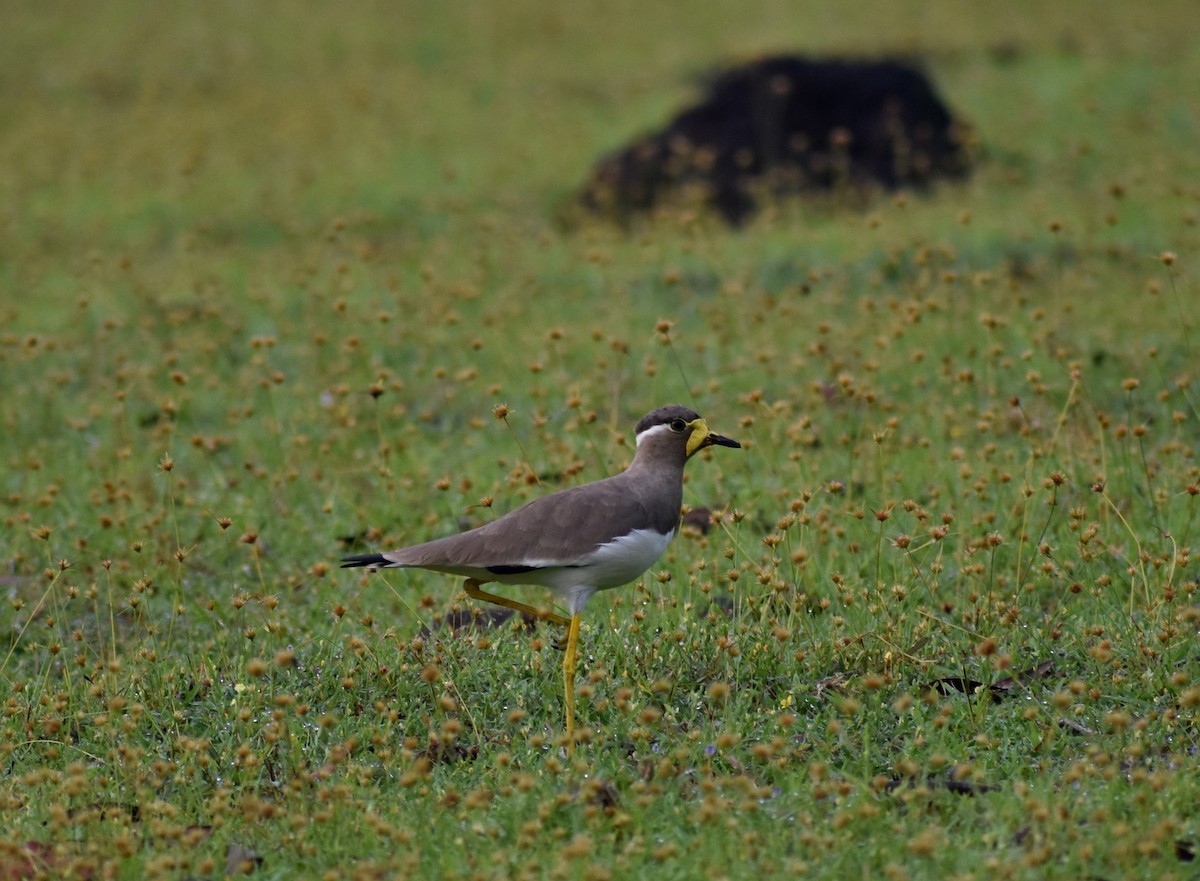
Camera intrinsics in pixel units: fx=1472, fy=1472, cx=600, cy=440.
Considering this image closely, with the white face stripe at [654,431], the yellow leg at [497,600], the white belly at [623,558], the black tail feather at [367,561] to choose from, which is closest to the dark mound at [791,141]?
the white face stripe at [654,431]

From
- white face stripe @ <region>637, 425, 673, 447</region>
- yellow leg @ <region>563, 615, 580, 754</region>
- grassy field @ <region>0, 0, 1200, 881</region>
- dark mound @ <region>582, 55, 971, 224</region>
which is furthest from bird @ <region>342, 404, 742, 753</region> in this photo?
dark mound @ <region>582, 55, 971, 224</region>

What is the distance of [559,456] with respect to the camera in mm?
7699

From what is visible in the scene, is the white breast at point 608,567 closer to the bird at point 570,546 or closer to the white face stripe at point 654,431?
the bird at point 570,546

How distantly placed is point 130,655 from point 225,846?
1.67 m

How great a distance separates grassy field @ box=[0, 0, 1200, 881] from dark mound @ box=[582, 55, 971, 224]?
63 cm

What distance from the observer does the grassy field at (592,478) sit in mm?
4484

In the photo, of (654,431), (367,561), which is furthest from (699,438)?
(367,561)

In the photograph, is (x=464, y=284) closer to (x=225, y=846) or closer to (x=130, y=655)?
(x=130, y=655)

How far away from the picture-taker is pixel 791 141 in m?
13.9

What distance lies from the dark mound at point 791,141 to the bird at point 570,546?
27.7 feet

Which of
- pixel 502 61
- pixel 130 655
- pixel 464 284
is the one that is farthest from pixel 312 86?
pixel 130 655

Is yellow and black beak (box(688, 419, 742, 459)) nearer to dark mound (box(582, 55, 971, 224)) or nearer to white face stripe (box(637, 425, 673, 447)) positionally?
white face stripe (box(637, 425, 673, 447))

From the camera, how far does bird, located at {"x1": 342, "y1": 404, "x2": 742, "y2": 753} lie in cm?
509

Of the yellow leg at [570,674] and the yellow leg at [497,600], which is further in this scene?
the yellow leg at [497,600]
